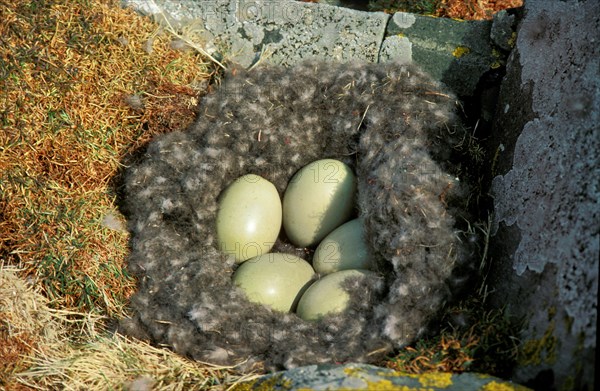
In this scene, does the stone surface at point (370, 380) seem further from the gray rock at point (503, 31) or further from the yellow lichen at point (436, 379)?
the gray rock at point (503, 31)

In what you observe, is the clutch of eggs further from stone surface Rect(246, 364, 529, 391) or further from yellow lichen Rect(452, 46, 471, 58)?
yellow lichen Rect(452, 46, 471, 58)

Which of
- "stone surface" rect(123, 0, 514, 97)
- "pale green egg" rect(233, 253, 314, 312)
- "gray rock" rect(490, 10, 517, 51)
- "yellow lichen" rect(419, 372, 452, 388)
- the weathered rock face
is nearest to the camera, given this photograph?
the weathered rock face

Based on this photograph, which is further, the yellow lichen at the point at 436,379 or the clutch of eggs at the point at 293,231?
the clutch of eggs at the point at 293,231

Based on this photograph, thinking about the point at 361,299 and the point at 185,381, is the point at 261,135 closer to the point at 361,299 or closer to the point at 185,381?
the point at 361,299

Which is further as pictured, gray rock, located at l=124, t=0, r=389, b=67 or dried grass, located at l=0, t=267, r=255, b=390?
gray rock, located at l=124, t=0, r=389, b=67

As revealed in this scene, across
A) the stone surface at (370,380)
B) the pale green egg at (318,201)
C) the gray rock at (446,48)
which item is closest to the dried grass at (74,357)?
the stone surface at (370,380)

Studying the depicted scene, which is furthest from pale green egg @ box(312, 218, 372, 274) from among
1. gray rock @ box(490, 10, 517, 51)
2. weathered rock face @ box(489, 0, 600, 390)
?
gray rock @ box(490, 10, 517, 51)

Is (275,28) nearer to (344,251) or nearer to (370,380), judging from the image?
(344,251)
